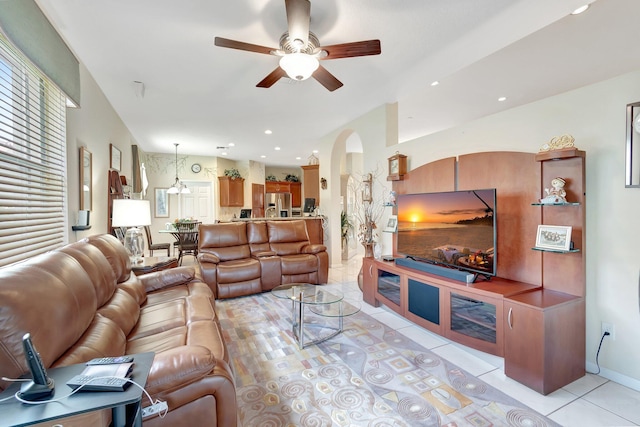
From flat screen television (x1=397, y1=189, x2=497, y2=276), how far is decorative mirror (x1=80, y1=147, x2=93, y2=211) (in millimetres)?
3383

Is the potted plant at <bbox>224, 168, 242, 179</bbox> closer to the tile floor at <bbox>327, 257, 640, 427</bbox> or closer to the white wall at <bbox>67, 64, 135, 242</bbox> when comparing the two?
the white wall at <bbox>67, 64, 135, 242</bbox>

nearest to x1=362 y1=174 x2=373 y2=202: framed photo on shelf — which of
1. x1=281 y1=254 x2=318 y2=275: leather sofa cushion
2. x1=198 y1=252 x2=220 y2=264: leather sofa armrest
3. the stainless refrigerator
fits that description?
x1=281 y1=254 x2=318 y2=275: leather sofa cushion

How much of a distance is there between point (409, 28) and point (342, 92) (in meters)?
1.43

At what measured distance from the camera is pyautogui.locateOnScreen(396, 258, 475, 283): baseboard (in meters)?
2.49

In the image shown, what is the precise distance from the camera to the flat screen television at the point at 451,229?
95.8 inches

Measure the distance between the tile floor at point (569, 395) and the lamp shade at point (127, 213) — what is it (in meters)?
3.32

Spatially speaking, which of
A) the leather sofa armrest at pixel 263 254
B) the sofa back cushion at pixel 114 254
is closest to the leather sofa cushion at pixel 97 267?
the sofa back cushion at pixel 114 254

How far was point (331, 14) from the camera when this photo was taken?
223 cm

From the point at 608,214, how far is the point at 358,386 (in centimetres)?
216

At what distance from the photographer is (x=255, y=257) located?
439cm

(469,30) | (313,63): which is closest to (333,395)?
(313,63)

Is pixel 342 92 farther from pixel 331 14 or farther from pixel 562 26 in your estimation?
pixel 562 26

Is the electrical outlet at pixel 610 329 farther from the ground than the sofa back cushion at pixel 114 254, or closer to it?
closer to it

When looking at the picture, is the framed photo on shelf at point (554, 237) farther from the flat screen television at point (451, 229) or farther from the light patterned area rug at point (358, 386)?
the light patterned area rug at point (358, 386)
